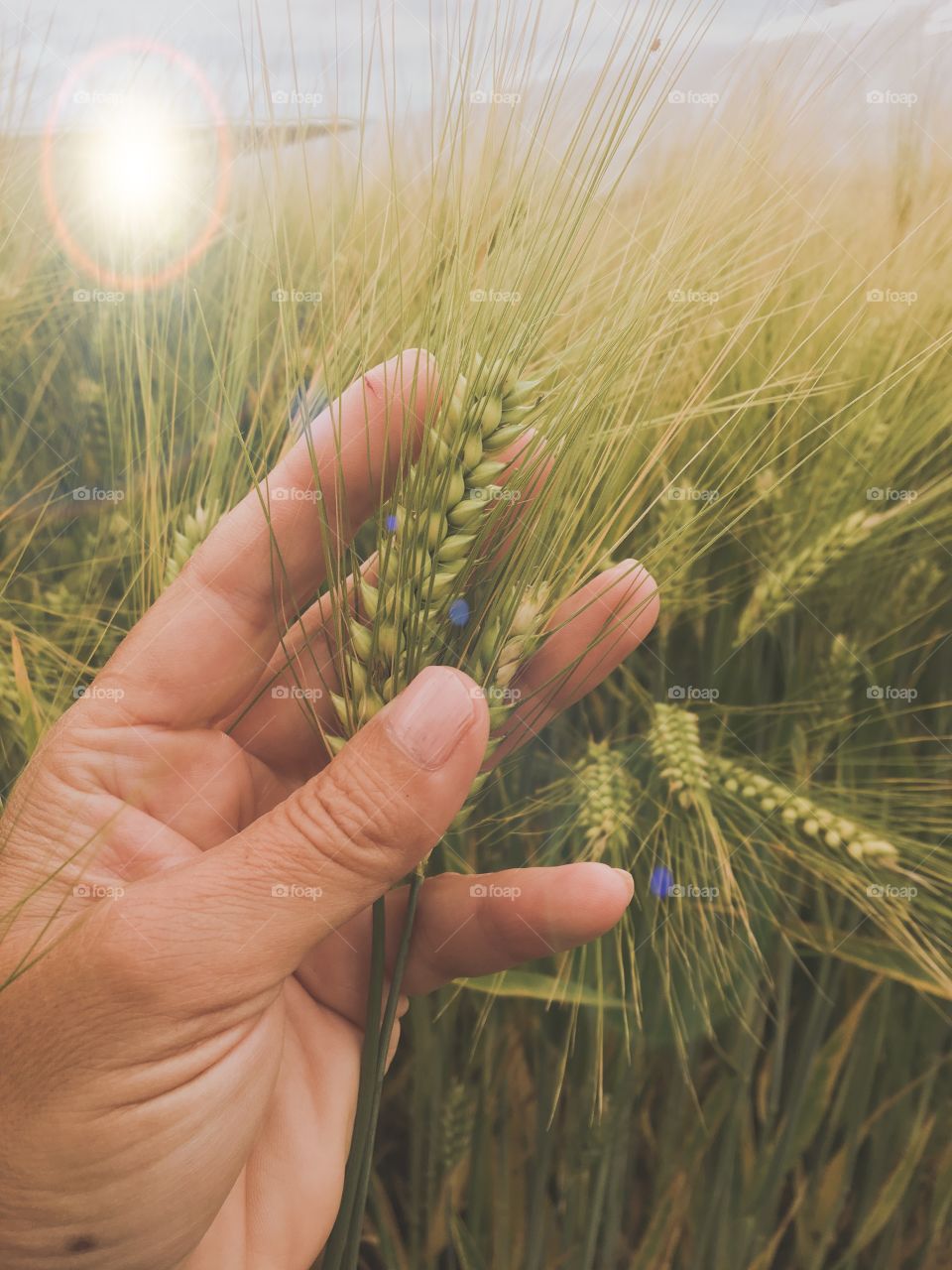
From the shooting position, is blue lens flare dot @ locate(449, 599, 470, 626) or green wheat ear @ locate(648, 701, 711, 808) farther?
green wheat ear @ locate(648, 701, 711, 808)

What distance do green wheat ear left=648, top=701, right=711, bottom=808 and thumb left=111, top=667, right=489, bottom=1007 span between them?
173mm

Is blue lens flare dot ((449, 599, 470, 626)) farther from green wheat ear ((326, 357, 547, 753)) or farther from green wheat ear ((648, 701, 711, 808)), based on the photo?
green wheat ear ((648, 701, 711, 808))

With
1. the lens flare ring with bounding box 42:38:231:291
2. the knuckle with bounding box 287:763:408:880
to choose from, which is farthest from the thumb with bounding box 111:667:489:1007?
the lens flare ring with bounding box 42:38:231:291

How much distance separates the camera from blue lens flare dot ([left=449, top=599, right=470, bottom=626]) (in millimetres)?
403

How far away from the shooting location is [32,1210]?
40 cm

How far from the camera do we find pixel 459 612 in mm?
407

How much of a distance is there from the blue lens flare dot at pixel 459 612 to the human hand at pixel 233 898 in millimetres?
43

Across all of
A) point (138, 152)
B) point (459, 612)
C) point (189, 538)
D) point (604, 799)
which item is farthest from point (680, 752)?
point (138, 152)

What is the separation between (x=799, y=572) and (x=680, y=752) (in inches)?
5.3

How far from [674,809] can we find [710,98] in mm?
439

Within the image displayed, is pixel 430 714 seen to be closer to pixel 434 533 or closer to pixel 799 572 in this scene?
pixel 434 533

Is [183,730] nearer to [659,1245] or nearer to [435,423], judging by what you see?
[435,423]

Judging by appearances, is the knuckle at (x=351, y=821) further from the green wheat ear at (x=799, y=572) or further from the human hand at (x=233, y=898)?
the green wheat ear at (x=799, y=572)

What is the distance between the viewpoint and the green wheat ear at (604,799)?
545 mm
